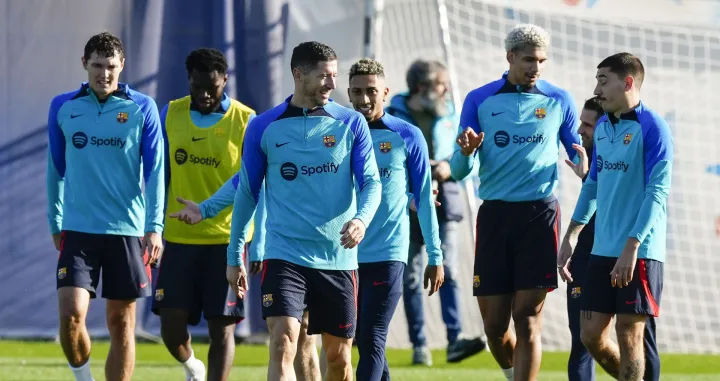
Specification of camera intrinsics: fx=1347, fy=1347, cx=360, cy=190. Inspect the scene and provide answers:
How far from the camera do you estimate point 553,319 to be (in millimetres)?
13289

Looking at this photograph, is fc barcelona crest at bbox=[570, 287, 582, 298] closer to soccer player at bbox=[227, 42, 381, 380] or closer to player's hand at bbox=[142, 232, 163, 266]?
soccer player at bbox=[227, 42, 381, 380]

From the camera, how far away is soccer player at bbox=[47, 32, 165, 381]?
7824 millimetres

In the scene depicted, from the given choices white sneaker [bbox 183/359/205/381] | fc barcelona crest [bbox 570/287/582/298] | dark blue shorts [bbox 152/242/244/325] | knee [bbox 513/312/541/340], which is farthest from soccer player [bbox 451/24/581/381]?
white sneaker [bbox 183/359/205/381]

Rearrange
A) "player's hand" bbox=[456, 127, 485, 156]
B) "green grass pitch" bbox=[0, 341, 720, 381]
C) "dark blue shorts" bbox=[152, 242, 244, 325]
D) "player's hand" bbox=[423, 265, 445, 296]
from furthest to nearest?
"green grass pitch" bbox=[0, 341, 720, 381]
"dark blue shorts" bbox=[152, 242, 244, 325]
"player's hand" bbox=[456, 127, 485, 156]
"player's hand" bbox=[423, 265, 445, 296]

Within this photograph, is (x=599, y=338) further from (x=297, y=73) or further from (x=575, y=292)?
(x=297, y=73)

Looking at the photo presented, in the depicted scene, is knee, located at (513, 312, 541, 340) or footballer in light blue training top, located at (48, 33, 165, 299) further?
footballer in light blue training top, located at (48, 33, 165, 299)

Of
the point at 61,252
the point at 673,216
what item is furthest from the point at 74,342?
the point at 673,216

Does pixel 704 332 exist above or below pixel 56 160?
below

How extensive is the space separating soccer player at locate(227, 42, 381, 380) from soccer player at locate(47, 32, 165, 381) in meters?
1.43

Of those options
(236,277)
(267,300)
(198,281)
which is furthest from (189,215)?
(198,281)

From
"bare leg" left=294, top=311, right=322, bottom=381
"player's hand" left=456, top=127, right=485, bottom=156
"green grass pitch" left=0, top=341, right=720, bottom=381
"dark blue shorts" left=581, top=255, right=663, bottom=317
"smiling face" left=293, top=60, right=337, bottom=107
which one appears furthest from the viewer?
"green grass pitch" left=0, top=341, right=720, bottom=381

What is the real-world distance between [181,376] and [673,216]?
574 centimetres

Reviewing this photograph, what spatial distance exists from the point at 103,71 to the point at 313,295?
2.23 meters

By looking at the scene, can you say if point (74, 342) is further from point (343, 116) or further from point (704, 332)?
point (704, 332)
